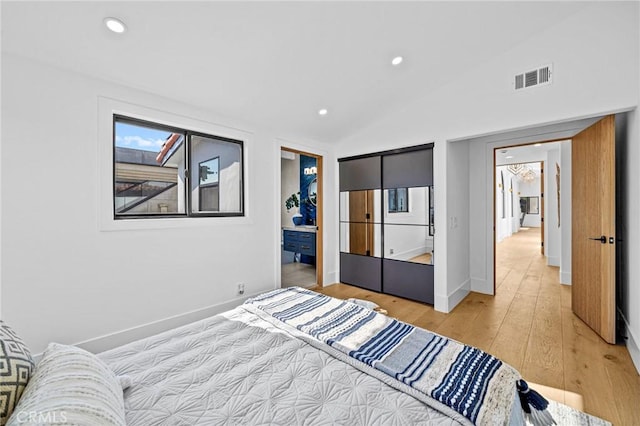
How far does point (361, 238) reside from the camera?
425cm

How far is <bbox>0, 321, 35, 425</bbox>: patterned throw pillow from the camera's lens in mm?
736

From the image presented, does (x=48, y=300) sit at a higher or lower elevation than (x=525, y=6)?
lower

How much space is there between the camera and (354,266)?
14.1 feet

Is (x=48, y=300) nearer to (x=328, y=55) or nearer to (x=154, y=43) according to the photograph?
(x=154, y=43)

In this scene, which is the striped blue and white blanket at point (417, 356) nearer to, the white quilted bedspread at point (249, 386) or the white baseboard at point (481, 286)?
the white quilted bedspread at point (249, 386)

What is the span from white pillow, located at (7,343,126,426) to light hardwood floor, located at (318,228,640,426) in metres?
2.51

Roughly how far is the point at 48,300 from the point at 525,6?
14.7 ft

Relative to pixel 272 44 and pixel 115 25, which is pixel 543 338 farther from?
pixel 115 25

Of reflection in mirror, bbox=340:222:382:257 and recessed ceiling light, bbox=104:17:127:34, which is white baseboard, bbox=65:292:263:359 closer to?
reflection in mirror, bbox=340:222:382:257

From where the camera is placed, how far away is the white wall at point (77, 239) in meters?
1.93

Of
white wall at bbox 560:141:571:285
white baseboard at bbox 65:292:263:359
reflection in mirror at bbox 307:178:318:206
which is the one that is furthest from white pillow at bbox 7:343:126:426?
white wall at bbox 560:141:571:285

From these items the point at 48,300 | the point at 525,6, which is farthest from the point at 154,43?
the point at 525,6

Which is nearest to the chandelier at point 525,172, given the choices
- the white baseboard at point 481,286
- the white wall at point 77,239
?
the white baseboard at point 481,286

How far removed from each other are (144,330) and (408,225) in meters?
3.20
